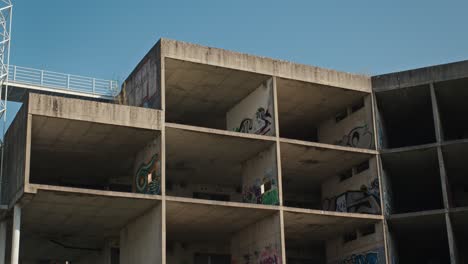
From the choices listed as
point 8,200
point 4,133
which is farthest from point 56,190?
point 4,133

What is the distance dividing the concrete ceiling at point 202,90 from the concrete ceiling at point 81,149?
360 cm

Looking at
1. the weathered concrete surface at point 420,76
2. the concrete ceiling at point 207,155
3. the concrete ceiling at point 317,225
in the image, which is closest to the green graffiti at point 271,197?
the concrete ceiling at point 317,225

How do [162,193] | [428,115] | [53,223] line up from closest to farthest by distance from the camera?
[162,193] → [53,223] → [428,115]

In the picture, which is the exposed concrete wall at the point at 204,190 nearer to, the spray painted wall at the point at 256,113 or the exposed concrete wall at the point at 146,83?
the spray painted wall at the point at 256,113

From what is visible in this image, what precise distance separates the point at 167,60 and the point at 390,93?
1206 cm

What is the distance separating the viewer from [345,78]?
3747 cm

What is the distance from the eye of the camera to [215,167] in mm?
38438

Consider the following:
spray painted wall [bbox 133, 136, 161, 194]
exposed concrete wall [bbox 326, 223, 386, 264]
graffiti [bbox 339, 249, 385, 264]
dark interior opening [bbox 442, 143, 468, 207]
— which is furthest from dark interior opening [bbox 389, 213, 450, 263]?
spray painted wall [bbox 133, 136, 161, 194]

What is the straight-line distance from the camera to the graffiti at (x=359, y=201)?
37.5 m

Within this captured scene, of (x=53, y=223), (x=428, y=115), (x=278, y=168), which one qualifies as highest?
(x=428, y=115)

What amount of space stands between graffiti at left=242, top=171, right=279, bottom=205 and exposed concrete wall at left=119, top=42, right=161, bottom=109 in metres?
6.55

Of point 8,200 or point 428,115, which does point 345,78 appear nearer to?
point 428,115

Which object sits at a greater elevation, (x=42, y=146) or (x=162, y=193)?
(x=42, y=146)

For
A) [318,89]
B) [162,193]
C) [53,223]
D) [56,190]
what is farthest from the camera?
[318,89]
